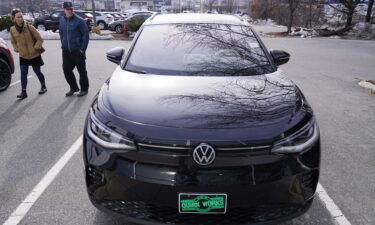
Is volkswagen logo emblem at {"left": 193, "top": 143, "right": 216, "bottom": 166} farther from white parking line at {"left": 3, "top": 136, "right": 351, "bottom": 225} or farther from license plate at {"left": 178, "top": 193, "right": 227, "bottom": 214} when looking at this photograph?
white parking line at {"left": 3, "top": 136, "right": 351, "bottom": 225}

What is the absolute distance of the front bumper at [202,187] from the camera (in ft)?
6.86

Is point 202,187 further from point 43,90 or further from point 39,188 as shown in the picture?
point 43,90

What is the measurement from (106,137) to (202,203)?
30.9 inches

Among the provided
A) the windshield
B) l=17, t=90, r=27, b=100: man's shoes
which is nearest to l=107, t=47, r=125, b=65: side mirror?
the windshield

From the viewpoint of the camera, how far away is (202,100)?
8.40 ft

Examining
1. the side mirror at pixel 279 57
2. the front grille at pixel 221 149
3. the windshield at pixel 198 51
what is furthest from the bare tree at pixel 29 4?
the front grille at pixel 221 149

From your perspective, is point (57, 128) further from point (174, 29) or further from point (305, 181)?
point (305, 181)

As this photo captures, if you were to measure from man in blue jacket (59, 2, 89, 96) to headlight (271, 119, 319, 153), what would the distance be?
195 inches

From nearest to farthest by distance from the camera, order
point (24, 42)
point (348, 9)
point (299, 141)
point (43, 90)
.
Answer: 1. point (299, 141)
2. point (24, 42)
3. point (43, 90)
4. point (348, 9)

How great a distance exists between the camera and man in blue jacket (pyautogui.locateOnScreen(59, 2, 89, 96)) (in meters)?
6.19

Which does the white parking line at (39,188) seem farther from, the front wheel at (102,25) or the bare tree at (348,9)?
the front wheel at (102,25)

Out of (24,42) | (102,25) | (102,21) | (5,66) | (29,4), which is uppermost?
(24,42)

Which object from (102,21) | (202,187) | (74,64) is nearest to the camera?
(202,187)

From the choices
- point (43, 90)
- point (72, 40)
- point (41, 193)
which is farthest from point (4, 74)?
point (41, 193)
